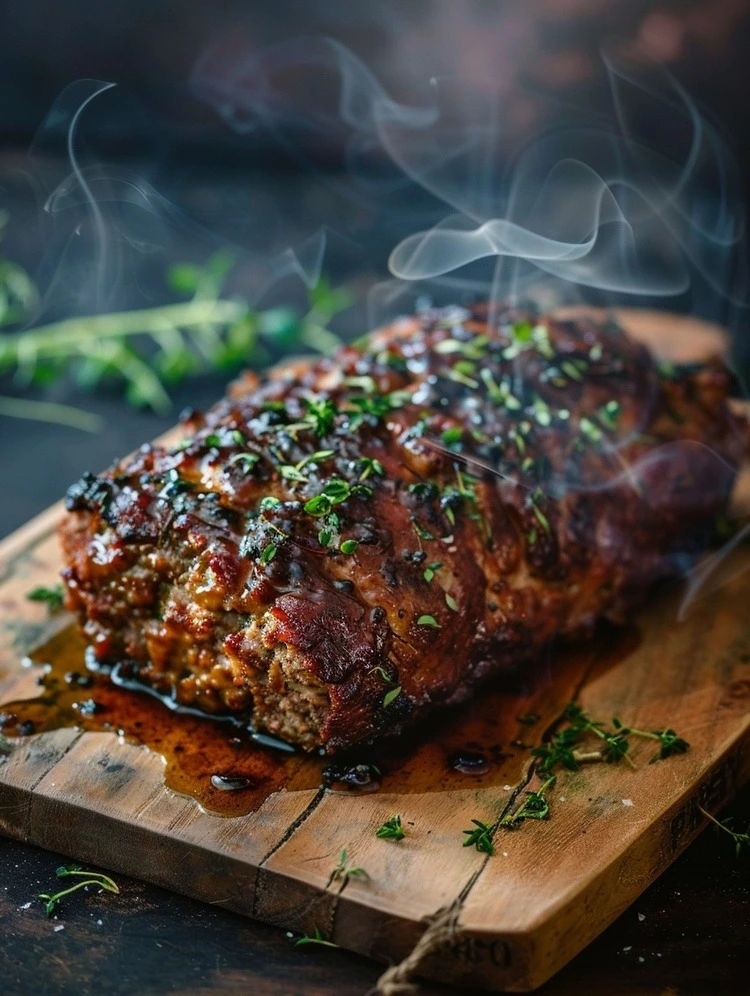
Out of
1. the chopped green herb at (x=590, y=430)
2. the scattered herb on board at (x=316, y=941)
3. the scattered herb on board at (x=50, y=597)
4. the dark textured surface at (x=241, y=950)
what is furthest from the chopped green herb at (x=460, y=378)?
the scattered herb on board at (x=316, y=941)

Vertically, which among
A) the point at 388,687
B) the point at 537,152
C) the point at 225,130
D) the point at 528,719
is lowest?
the point at 528,719

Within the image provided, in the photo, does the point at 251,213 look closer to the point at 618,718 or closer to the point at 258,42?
the point at 258,42

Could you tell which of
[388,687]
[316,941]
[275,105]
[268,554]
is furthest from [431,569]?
[275,105]

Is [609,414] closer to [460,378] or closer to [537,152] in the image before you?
[460,378]

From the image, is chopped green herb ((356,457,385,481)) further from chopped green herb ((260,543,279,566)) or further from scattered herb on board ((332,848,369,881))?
scattered herb on board ((332,848,369,881))

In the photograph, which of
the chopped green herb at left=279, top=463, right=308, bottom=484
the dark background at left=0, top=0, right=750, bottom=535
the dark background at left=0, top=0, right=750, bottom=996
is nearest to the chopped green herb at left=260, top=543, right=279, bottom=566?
the chopped green herb at left=279, top=463, right=308, bottom=484
